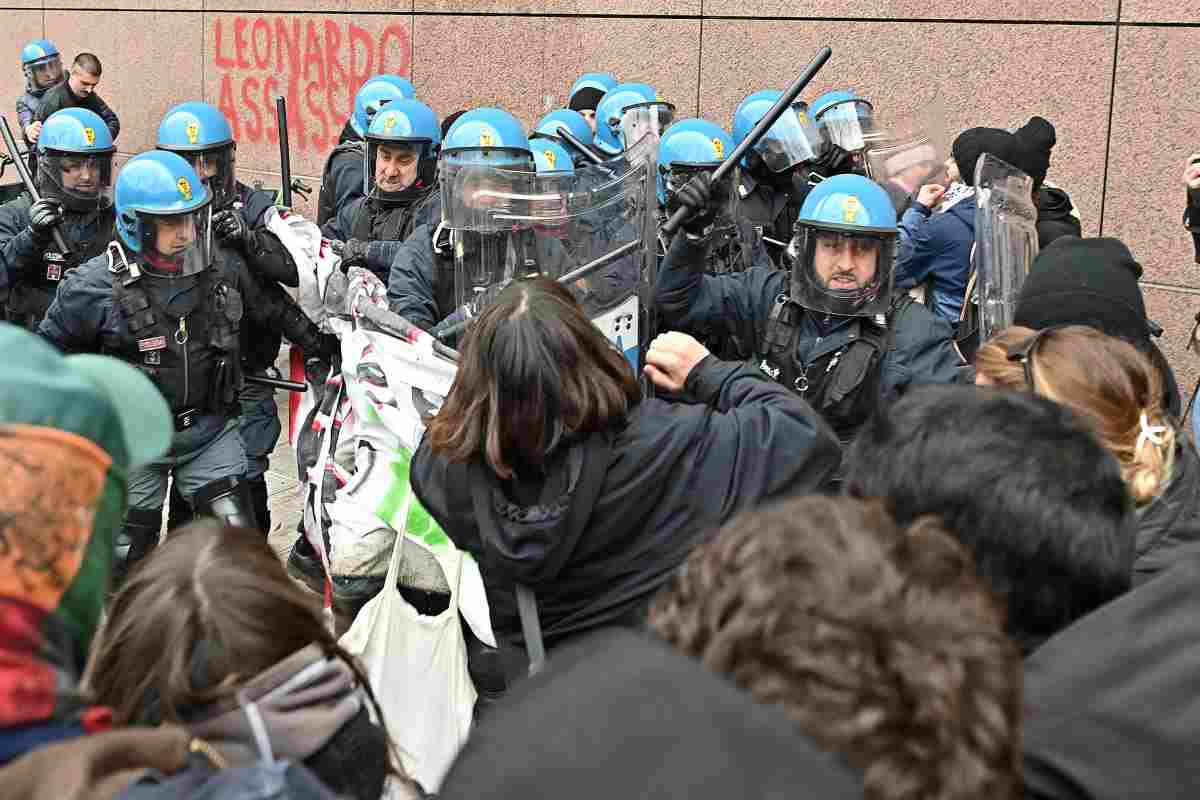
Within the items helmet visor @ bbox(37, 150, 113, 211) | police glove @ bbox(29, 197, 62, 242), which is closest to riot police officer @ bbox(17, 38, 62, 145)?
helmet visor @ bbox(37, 150, 113, 211)

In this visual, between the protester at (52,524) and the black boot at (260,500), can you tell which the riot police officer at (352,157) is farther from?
the protester at (52,524)

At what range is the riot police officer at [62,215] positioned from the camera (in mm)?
6043

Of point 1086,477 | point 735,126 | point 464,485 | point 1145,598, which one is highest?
point 735,126

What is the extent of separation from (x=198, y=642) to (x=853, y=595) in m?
1.11

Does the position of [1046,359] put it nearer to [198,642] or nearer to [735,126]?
[198,642]

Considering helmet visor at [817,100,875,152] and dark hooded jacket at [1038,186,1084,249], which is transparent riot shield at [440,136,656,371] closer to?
dark hooded jacket at [1038,186,1084,249]

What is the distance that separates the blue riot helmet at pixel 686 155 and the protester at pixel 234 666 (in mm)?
3785

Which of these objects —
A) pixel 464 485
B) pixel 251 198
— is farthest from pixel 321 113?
pixel 464 485

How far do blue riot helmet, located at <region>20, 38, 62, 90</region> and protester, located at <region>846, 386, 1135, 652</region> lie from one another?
433 inches

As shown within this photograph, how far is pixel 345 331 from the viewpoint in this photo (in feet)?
14.8

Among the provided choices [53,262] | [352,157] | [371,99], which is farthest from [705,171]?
[371,99]

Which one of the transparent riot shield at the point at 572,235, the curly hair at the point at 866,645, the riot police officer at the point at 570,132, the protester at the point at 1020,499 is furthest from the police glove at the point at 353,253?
the curly hair at the point at 866,645

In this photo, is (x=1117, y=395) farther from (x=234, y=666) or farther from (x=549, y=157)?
(x=549, y=157)

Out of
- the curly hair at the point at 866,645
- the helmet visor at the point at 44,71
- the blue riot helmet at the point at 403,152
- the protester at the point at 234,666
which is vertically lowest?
the protester at the point at 234,666
